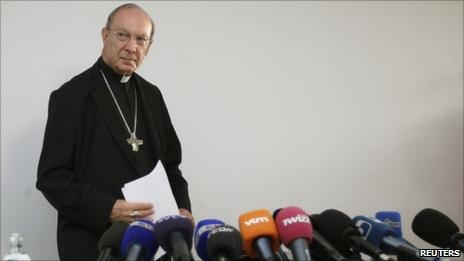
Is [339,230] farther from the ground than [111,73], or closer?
closer

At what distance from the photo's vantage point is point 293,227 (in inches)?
47.3

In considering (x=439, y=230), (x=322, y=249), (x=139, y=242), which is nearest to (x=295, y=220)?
(x=322, y=249)

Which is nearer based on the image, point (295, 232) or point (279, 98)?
point (295, 232)

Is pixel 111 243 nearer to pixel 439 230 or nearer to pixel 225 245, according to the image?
pixel 225 245

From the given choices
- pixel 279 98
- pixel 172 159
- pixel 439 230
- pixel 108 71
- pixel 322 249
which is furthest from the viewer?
pixel 279 98

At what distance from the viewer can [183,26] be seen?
2.63 m

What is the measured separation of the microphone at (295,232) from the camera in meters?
1.15

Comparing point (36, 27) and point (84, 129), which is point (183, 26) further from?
point (84, 129)

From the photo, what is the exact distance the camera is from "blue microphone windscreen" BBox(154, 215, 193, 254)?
1182 millimetres

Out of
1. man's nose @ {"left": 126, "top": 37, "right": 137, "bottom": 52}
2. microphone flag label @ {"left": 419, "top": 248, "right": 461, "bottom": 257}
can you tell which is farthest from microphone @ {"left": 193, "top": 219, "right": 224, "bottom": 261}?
man's nose @ {"left": 126, "top": 37, "right": 137, "bottom": 52}

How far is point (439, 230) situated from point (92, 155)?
1298mm

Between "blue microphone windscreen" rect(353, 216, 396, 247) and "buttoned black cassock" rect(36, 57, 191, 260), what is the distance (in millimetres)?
885

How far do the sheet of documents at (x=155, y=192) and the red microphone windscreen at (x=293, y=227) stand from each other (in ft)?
2.29

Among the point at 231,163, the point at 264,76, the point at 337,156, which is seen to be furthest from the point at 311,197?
the point at 264,76
